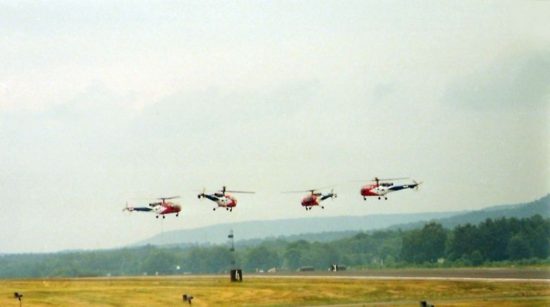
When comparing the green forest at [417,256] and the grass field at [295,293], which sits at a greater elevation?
the green forest at [417,256]

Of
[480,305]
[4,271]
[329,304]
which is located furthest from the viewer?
[4,271]

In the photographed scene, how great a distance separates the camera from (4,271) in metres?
149

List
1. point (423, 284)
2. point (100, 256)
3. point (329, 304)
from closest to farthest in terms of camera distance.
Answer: point (329, 304) → point (423, 284) → point (100, 256)

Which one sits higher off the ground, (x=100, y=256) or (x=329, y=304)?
(x=100, y=256)

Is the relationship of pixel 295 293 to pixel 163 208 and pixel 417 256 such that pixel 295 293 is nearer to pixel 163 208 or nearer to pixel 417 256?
pixel 163 208

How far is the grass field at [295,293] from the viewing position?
87750mm

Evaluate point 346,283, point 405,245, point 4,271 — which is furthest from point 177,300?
point 405,245

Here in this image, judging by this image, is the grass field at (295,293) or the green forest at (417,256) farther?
the green forest at (417,256)

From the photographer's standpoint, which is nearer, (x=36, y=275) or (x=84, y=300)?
(x=84, y=300)

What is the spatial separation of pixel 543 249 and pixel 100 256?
273 ft

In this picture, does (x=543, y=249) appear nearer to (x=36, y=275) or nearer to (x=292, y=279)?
(x=292, y=279)

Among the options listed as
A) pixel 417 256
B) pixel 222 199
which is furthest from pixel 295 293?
pixel 417 256

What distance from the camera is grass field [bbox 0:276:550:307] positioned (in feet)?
288

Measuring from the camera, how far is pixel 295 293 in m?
96.8
